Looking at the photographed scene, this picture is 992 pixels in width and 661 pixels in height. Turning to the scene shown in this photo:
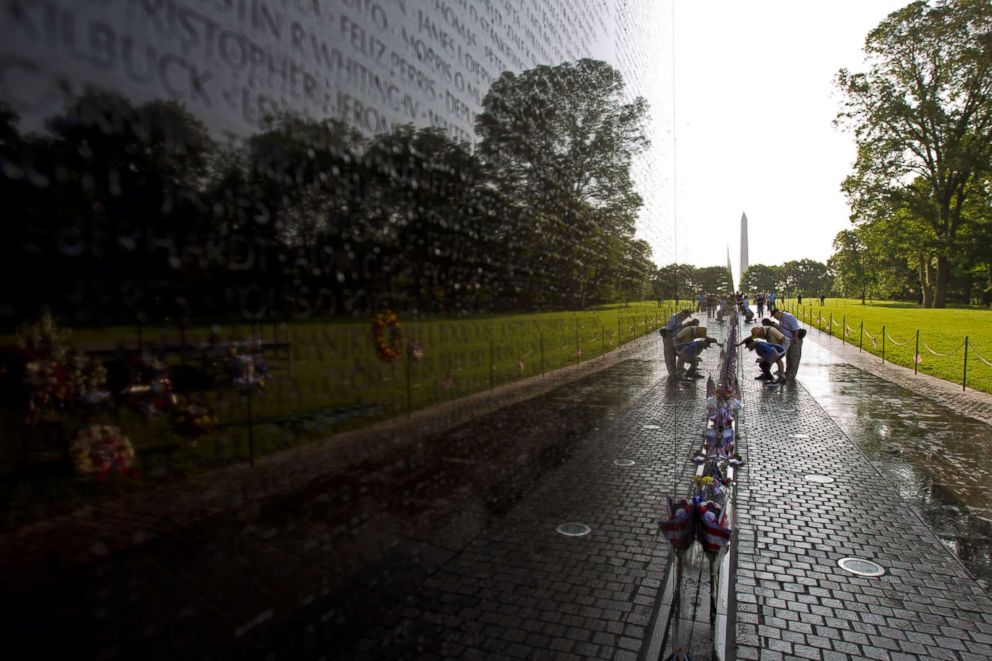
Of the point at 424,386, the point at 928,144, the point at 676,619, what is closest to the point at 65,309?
the point at 676,619

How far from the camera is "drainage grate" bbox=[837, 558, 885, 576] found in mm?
2623

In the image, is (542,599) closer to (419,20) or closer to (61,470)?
(61,470)

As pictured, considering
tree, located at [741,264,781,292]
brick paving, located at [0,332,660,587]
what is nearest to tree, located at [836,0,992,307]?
brick paving, located at [0,332,660,587]

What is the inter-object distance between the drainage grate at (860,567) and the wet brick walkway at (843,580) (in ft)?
0.12

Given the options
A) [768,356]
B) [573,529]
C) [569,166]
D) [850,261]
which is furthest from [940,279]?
[569,166]

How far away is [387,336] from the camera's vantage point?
1.49 meters

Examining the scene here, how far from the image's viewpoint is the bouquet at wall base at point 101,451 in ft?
2.93

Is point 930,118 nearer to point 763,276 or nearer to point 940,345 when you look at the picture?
point 940,345

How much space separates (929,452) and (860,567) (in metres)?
3.06

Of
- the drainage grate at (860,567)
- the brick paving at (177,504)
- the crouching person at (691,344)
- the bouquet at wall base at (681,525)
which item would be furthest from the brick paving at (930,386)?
the brick paving at (177,504)

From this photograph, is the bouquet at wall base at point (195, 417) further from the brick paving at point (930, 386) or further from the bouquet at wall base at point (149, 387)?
the brick paving at point (930, 386)

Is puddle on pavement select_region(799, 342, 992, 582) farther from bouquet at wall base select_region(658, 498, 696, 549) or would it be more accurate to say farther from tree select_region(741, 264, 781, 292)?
tree select_region(741, 264, 781, 292)

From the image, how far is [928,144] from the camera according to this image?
25906 millimetres

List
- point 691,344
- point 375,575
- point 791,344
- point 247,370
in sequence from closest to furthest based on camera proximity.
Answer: point 247,370, point 375,575, point 691,344, point 791,344
